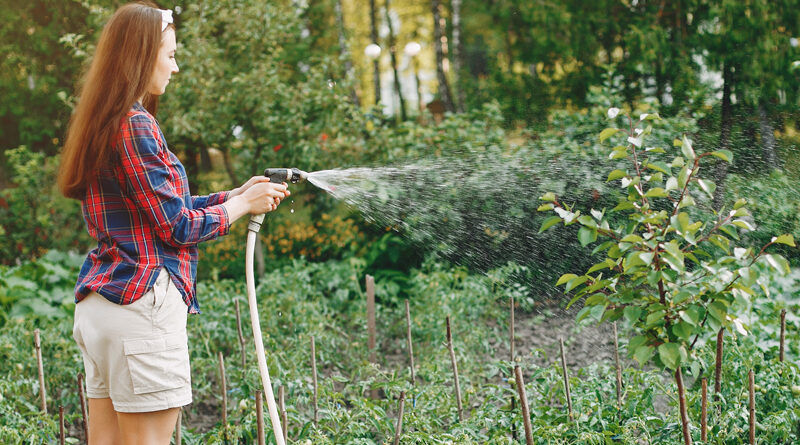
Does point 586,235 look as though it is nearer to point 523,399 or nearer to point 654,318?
point 654,318

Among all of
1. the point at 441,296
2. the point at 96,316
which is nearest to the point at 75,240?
the point at 441,296

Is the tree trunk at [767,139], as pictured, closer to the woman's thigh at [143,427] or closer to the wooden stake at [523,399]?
the wooden stake at [523,399]

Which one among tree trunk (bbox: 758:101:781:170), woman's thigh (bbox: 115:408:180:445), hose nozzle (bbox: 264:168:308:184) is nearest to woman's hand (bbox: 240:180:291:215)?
hose nozzle (bbox: 264:168:308:184)

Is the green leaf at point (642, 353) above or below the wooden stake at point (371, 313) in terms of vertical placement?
above

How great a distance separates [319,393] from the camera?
2992 mm

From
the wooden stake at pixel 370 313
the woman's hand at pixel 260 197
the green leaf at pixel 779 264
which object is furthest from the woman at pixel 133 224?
the wooden stake at pixel 370 313

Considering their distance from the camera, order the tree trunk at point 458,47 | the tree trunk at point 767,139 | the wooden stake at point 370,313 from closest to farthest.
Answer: the wooden stake at point 370,313 < the tree trunk at point 767,139 < the tree trunk at point 458,47

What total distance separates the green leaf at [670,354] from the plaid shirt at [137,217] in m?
1.36

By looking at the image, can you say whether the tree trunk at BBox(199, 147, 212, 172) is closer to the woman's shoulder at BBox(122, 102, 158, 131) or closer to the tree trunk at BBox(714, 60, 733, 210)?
the tree trunk at BBox(714, 60, 733, 210)

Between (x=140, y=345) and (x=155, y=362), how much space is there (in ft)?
0.21

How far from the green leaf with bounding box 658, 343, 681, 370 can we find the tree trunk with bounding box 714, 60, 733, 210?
245cm

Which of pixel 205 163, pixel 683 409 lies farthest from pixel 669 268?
pixel 205 163

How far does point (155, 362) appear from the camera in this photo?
1875 mm

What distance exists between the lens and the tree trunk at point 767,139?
4.41 metres
